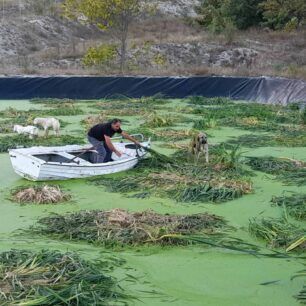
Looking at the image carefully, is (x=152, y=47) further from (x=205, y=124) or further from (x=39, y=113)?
(x=205, y=124)

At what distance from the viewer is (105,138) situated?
894 centimetres

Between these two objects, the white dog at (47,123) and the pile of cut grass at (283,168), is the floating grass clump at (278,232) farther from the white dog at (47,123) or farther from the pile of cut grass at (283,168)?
the white dog at (47,123)

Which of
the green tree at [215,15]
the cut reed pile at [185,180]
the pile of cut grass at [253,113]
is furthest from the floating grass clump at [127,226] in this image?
the green tree at [215,15]

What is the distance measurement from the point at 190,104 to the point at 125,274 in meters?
13.6

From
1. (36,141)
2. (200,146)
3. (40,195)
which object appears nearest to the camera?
(40,195)

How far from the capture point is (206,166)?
29.6 feet

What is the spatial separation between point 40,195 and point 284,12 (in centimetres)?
2338

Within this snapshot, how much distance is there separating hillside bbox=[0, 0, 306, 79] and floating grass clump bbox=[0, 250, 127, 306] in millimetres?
16395

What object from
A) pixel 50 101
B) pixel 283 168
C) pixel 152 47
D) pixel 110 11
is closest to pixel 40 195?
pixel 283 168

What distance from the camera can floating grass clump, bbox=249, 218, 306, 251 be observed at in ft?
18.9

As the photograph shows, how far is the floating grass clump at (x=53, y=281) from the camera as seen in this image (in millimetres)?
4344

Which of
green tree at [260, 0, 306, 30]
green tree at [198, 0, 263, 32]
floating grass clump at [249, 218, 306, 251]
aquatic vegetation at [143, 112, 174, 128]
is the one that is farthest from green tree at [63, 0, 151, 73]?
floating grass clump at [249, 218, 306, 251]

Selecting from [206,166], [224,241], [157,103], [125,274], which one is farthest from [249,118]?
[125,274]

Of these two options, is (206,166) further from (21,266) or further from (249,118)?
(249,118)
